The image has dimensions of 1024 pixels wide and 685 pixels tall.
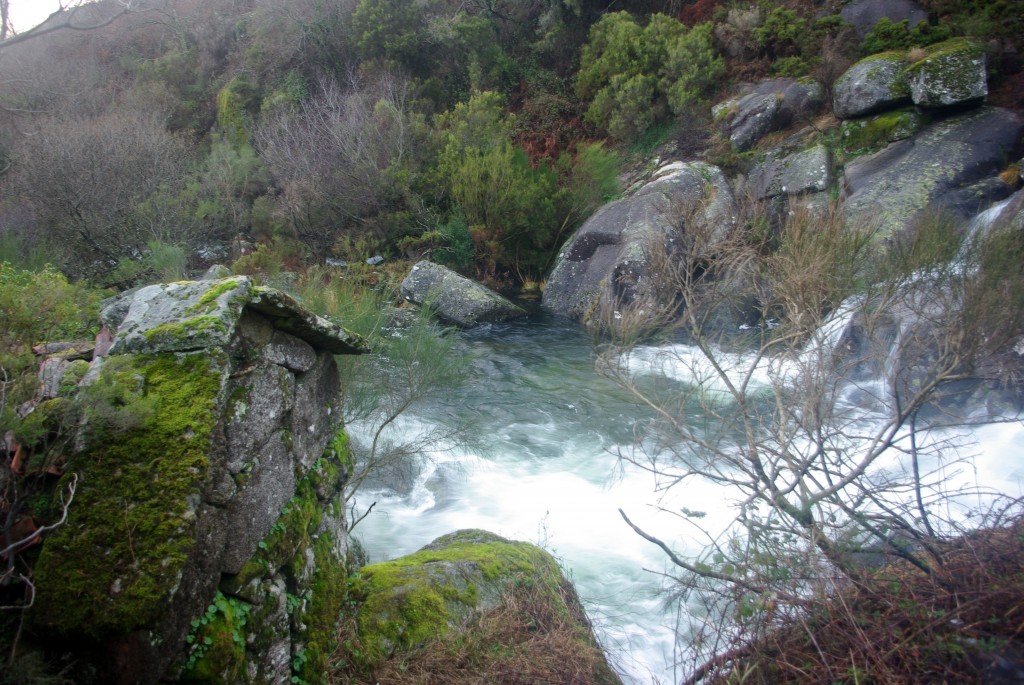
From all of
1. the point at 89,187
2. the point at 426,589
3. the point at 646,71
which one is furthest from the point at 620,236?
the point at 426,589

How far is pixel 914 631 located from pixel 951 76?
12.7m

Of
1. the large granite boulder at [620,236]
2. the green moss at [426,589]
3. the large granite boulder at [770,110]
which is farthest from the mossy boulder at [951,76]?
the green moss at [426,589]

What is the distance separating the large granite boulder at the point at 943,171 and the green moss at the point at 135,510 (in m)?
10.7

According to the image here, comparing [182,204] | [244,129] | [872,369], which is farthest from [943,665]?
[244,129]

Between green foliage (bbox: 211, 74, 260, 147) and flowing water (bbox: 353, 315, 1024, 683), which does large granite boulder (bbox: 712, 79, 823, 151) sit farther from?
green foliage (bbox: 211, 74, 260, 147)

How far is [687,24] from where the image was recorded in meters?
18.6

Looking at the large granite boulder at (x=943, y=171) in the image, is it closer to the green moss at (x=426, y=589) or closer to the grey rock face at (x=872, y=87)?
the grey rock face at (x=872, y=87)

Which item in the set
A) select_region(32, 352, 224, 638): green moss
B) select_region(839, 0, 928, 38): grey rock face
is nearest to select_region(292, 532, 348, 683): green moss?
select_region(32, 352, 224, 638): green moss

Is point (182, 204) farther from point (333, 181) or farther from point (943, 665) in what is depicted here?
point (943, 665)

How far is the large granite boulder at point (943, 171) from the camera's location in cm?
1086

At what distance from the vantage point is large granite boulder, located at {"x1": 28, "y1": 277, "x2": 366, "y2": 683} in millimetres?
2488

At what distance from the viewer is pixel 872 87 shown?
13203 millimetres

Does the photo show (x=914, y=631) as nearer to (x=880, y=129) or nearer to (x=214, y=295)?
(x=214, y=295)

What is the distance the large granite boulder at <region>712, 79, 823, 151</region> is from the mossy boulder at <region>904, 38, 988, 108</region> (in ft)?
7.88
